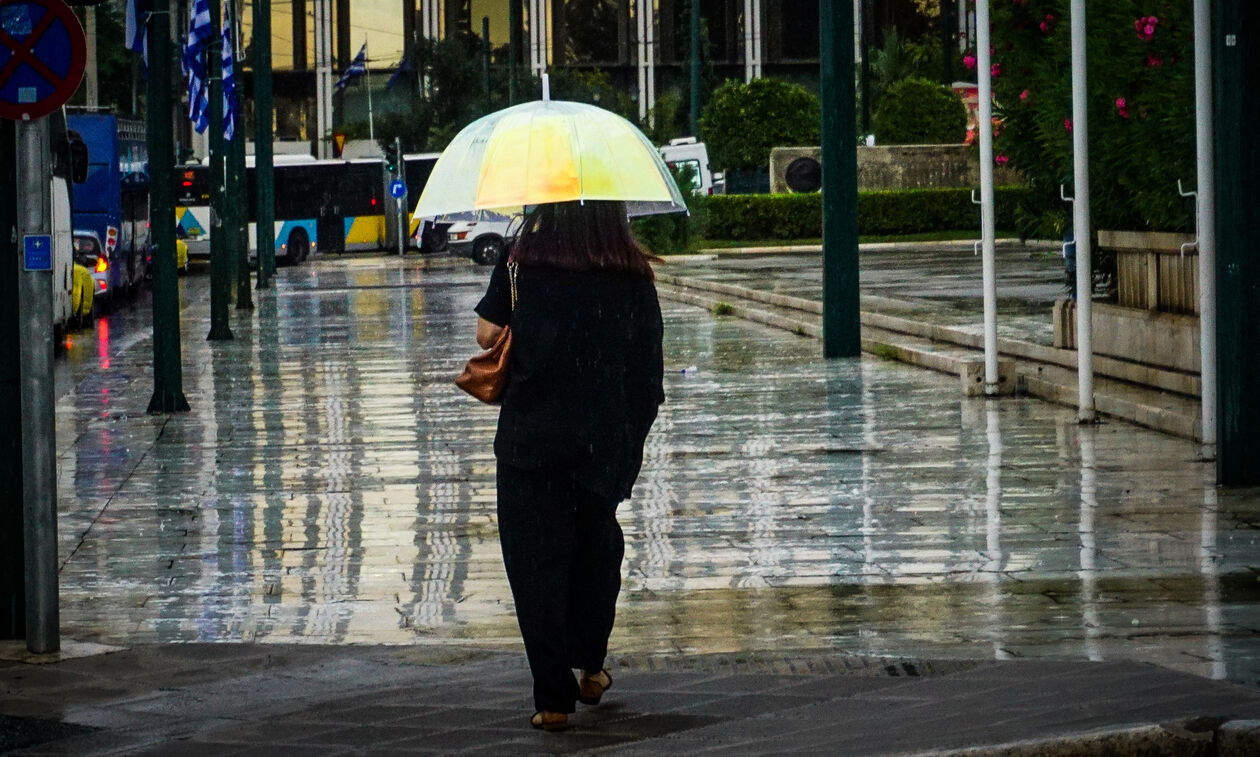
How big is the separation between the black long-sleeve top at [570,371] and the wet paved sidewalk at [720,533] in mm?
799

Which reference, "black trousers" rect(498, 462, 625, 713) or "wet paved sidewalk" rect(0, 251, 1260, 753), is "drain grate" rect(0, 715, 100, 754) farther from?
"black trousers" rect(498, 462, 625, 713)

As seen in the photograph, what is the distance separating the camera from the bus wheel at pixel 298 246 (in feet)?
178

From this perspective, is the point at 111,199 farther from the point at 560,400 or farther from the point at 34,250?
the point at 560,400

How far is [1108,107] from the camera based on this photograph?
1480 centimetres

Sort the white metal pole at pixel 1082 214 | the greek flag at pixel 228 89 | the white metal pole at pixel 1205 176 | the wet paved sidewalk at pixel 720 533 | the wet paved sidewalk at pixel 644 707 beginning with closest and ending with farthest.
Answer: the wet paved sidewalk at pixel 644 707
the wet paved sidewalk at pixel 720 533
the white metal pole at pixel 1205 176
the white metal pole at pixel 1082 214
the greek flag at pixel 228 89

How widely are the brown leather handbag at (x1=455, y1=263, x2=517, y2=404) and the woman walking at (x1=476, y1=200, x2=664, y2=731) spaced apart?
15 mm

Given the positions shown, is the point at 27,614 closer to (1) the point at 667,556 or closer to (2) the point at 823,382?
(1) the point at 667,556

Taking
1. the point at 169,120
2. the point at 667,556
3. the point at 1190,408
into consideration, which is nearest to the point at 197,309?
the point at 169,120

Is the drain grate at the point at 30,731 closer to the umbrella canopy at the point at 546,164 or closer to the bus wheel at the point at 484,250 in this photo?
the umbrella canopy at the point at 546,164

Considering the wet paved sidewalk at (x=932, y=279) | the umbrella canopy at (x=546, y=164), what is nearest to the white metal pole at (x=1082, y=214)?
the wet paved sidewalk at (x=932, y=279)

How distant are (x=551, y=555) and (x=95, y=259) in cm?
2962

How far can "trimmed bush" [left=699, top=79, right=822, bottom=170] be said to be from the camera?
55969mm

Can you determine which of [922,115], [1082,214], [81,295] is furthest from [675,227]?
[1082,214]

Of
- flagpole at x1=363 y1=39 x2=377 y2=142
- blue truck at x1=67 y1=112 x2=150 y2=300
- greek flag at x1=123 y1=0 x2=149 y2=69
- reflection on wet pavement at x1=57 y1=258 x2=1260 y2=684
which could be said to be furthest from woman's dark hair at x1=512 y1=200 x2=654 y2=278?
flagpole at x1=363 y1=39 x2=377 y2=142
